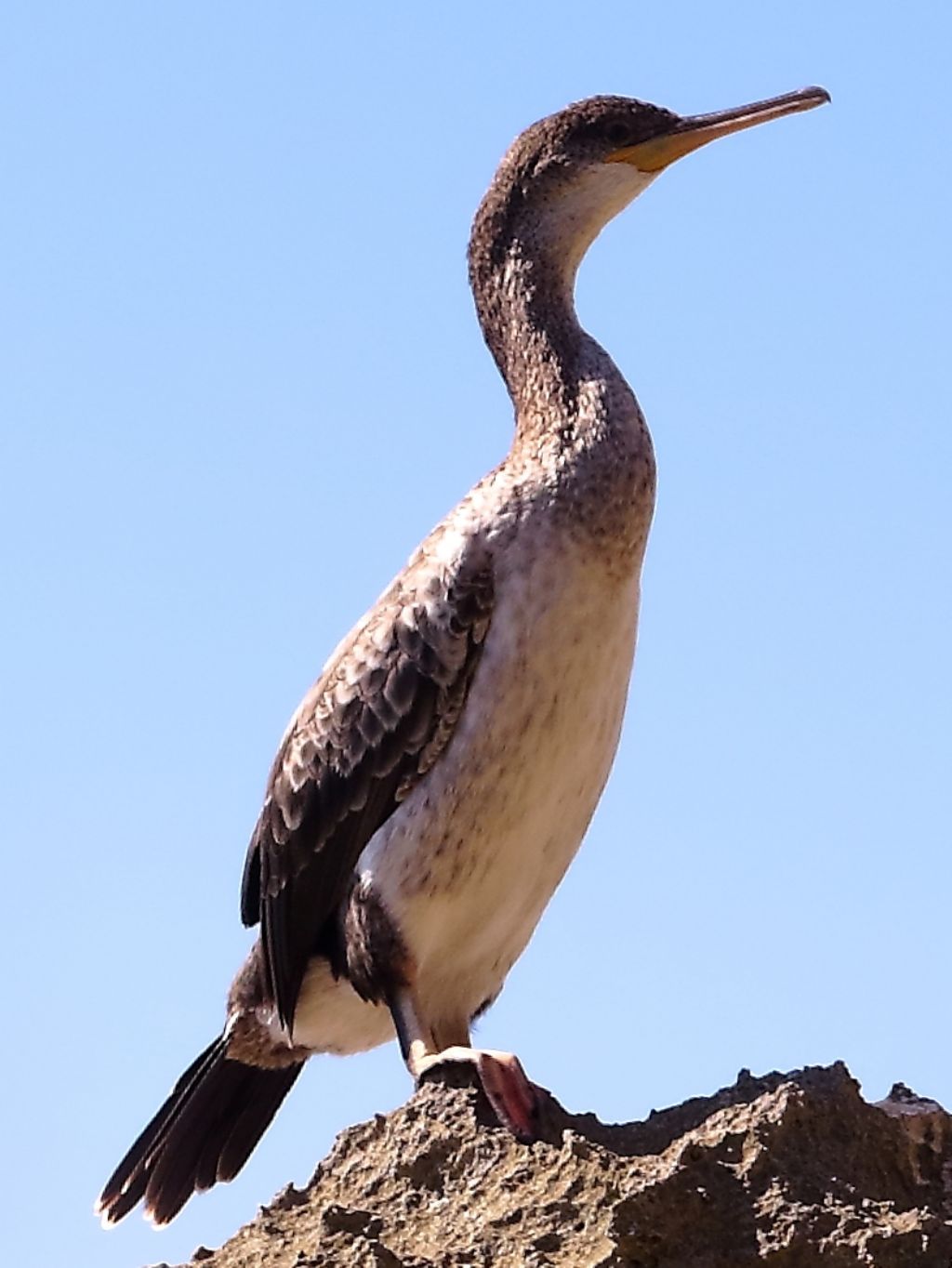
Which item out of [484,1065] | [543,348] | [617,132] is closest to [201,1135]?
[484,1065]

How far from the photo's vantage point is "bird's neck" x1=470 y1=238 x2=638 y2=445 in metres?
5.60

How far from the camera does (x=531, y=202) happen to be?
235 inches

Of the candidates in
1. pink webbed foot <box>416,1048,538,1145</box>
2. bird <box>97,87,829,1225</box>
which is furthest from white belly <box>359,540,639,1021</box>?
pink webbed foot <box>416,1048,538,1145</box>

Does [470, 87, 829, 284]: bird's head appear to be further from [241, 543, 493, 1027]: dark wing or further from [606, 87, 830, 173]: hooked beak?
[241, 543, 493, 1027]: dark wing

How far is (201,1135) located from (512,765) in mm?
1541

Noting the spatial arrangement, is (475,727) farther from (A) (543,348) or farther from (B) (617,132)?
(B) (617,132)

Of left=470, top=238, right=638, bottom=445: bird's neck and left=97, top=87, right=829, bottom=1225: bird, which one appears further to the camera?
left=470, top=238, right=638, bottom=445: bird's neck

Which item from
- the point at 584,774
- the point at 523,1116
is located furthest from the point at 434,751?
the point at 523,1116

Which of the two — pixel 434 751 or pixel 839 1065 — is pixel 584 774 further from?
pixel 839 1065

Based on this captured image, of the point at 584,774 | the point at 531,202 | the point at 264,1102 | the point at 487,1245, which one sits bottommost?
the point at 487,1245

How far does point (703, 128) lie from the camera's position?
6160 millimetres

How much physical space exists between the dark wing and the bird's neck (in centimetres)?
43

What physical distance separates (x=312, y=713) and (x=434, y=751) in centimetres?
55

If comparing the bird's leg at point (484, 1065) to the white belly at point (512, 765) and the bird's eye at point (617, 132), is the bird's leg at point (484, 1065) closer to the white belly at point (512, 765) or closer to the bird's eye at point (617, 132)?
the white belly at point (512, 765)
